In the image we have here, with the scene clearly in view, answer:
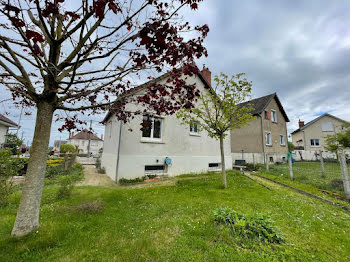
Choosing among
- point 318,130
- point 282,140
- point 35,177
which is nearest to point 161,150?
point 35,177

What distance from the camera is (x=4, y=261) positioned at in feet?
7.10

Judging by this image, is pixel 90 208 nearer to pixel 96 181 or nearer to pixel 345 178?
pixel 96 181

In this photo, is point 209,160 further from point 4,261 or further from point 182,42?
point 4,261

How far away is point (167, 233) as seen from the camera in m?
→ 2.95

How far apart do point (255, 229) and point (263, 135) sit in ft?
56.4

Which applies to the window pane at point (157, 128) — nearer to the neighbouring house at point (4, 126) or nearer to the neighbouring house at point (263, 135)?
the neighbouring house at point (263, 135)

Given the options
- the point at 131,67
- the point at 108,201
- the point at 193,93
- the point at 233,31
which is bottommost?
the point at 108,201

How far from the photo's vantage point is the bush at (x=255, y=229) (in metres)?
2.77

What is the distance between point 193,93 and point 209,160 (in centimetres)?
919

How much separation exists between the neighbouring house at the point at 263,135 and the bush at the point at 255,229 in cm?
1475

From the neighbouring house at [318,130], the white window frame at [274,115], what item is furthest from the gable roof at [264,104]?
the neighbouring house at [318,130]

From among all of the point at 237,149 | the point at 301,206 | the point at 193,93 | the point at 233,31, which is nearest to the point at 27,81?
the point at 193,93

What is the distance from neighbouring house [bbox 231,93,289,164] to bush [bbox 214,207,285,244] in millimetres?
14746

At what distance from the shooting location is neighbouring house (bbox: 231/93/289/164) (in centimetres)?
1752
